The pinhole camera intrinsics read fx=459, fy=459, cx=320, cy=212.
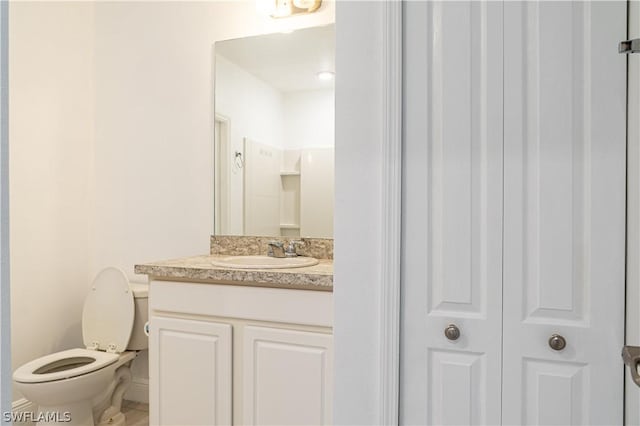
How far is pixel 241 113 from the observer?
2.44m

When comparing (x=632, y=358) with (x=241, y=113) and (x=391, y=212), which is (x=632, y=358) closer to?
(x=391, y=212)

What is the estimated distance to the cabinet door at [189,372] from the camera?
1834 millimetres

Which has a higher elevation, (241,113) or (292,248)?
(241,113)

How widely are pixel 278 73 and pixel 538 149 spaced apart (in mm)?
1576

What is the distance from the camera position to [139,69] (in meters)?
2.68

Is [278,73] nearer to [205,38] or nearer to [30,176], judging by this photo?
[205,38]

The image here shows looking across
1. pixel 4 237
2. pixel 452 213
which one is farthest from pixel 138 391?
pixel 4 237

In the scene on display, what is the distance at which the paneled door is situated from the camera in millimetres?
1059

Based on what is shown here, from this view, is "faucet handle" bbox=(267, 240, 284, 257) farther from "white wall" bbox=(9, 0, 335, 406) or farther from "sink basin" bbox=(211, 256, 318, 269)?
"white wall" bbox=(9, 0, 335, 406)

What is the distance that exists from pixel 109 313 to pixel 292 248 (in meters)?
1.06

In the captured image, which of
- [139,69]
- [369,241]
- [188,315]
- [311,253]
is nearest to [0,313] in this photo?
[369,241]

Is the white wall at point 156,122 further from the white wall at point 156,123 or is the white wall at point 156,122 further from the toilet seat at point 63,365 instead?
the toilet seat at point 63,365

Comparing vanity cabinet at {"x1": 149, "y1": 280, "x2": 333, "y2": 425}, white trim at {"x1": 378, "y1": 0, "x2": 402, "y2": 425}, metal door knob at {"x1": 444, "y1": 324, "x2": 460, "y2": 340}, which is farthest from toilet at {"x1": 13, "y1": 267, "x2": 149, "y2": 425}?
metal door knob at {"x1": 444, "y1": 324, "x2": 460, "y2": 340}

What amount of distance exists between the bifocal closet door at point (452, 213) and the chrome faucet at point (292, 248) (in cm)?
113
